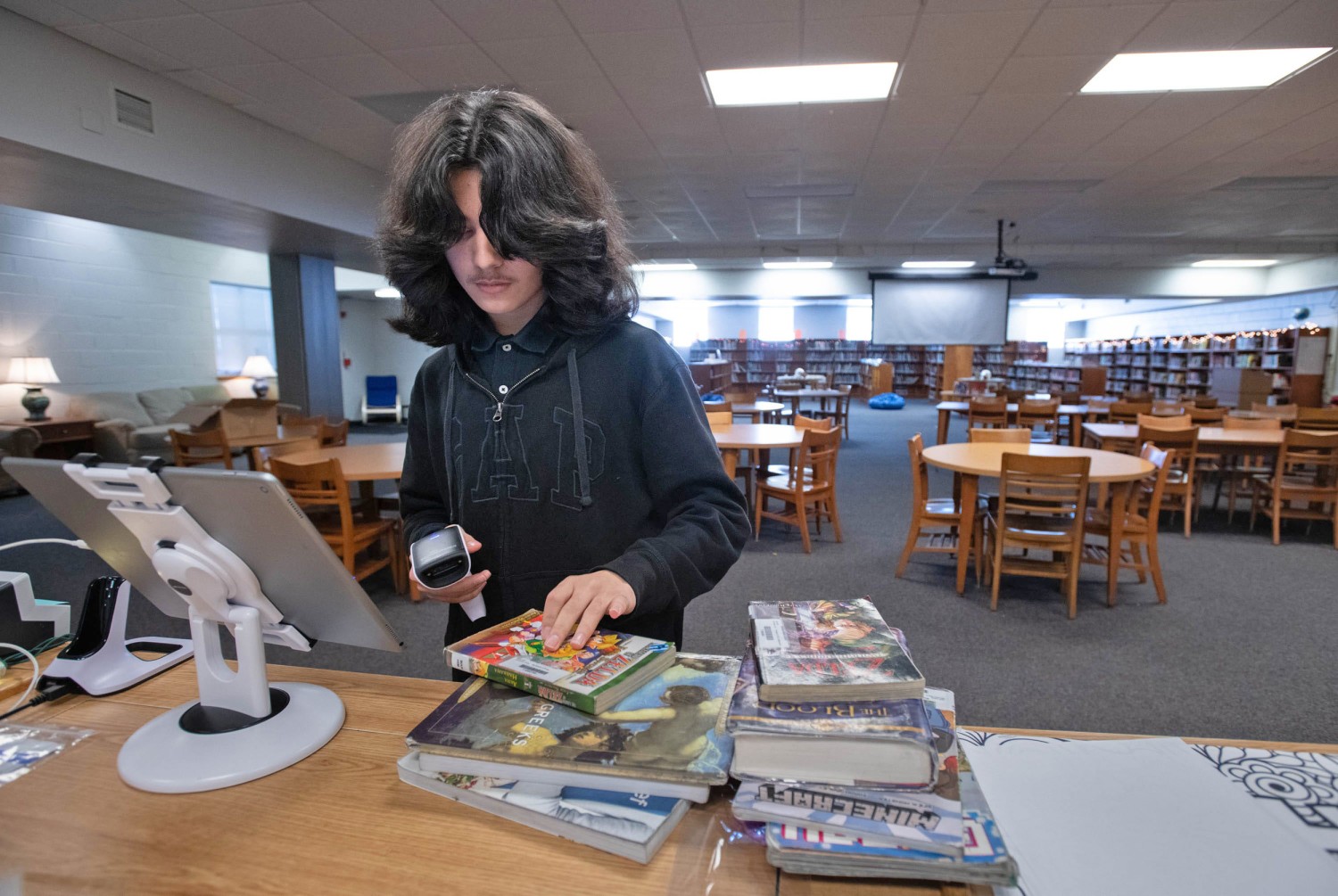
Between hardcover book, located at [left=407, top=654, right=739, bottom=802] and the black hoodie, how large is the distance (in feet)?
0.90

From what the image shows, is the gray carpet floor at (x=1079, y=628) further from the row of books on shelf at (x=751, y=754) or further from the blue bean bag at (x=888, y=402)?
the blue bean bag at (x=888, y=402)

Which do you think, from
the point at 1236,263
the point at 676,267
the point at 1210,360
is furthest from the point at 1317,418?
the point at 676,267

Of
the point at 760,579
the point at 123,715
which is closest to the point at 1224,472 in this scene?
the point at 760,579

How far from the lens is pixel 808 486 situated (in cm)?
494

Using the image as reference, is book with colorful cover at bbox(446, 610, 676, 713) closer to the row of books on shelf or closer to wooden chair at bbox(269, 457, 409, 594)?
the row of books on shelf

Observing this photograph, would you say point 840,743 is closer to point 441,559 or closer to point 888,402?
→ point 441,559

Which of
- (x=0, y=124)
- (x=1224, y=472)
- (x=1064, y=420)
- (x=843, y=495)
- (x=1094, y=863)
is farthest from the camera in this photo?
(x=1064, y=420)

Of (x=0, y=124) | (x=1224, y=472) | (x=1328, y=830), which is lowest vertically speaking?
(x=1224, y=472)

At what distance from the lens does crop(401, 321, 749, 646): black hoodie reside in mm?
1052

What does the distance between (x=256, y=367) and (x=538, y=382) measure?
10871 mm

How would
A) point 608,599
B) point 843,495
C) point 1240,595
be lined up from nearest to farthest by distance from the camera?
point 608,599, point 1240,595, point 843,495

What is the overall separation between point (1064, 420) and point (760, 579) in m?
7.97

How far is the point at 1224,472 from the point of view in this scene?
18.6 feet

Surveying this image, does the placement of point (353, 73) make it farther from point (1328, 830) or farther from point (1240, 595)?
point (1240, 595)
